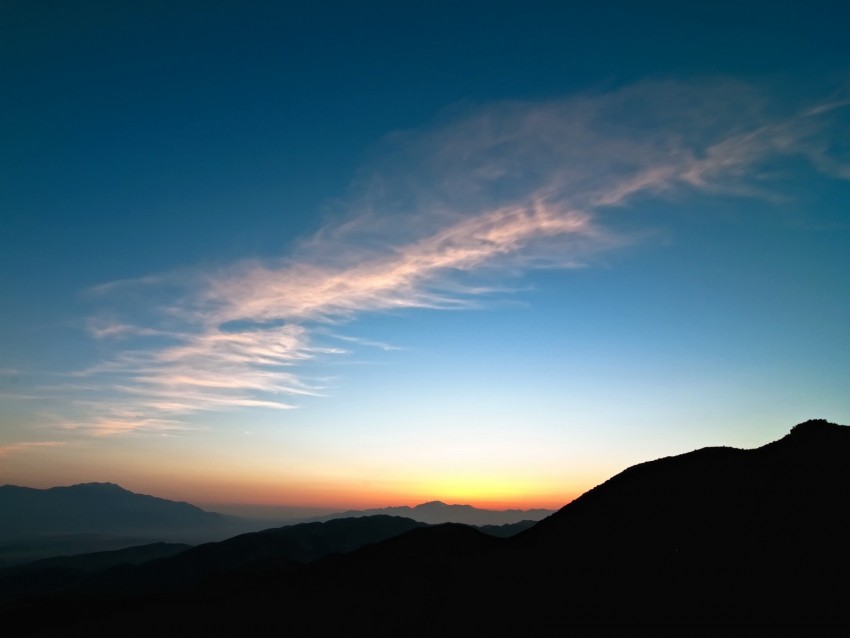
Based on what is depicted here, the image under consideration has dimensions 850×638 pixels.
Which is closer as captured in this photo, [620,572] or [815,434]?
[620,572]

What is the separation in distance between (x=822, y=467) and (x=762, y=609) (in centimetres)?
1468

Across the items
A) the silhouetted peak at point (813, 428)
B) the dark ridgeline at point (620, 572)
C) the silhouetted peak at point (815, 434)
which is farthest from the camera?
the silhouetted peak at point (813, 428)

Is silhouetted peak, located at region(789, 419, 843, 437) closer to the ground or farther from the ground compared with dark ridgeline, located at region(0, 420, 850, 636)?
farther from the ground

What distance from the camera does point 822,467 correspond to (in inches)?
1396

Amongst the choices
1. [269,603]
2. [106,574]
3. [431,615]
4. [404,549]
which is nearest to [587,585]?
[431,615]

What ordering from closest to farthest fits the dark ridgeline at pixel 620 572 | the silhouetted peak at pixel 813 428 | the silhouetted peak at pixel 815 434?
the dark ridgeline at pixel 620 572
the silhouetted peak at pixel 815 434
the silhouetted peak at pixel 813 428

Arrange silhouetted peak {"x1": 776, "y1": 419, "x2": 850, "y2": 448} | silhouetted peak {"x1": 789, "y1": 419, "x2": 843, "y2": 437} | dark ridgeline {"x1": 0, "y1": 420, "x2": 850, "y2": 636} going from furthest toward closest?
silhouetted peak {"x1": 789, "y1": 419, "x2": 843, "y2": 437}
silhouetted peak {"x1": 776, "y1": 419, "x2": 850, "y2": 448}
dark ridgeline {"x1": 0, "y1": 420, "x2": 850, "y2": 636}

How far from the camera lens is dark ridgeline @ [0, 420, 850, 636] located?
27.3 metres

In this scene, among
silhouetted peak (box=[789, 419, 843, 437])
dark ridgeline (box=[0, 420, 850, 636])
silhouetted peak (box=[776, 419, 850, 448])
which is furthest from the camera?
silhouetted peak (box=[789, 419, 843, 437])

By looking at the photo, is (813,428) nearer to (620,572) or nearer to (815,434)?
(815,434)

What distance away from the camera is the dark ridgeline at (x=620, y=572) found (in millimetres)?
27281

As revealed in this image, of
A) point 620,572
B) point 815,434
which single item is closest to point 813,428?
point 815,434

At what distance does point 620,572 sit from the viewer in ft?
106

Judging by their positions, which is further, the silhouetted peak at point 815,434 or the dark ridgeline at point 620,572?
the silhouetted peak at point 815,434
